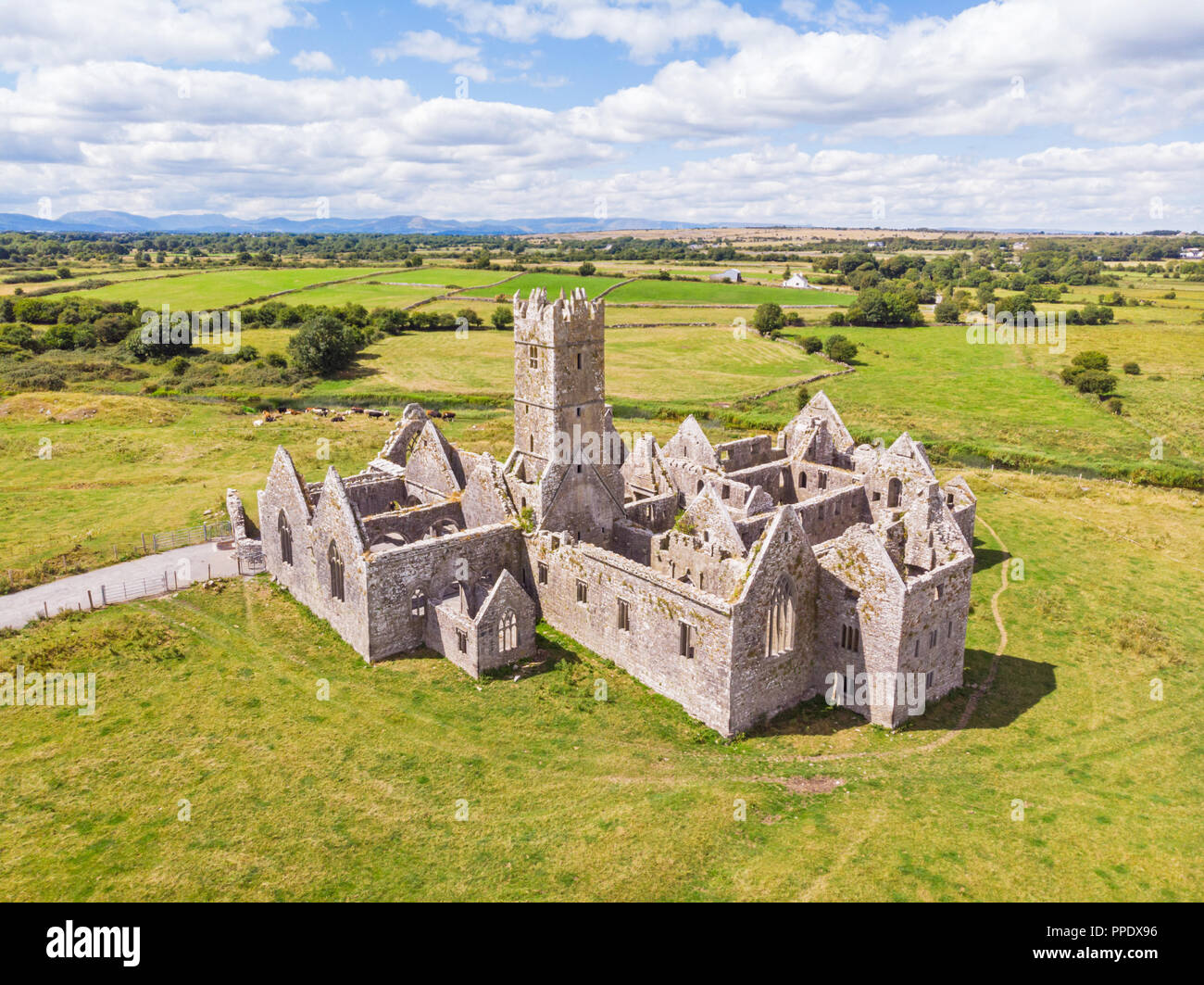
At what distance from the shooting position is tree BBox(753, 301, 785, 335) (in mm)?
125875

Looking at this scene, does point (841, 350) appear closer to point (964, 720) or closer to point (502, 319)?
point (502, 319)

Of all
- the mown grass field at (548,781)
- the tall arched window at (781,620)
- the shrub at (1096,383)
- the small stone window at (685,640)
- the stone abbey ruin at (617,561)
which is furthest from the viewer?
the shrub at (1096,383)

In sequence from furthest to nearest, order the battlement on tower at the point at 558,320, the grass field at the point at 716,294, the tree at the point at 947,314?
the grass field at the point at 716,294 < the tree at the point at 947,314 < the battlement on tower at the point at 558,320

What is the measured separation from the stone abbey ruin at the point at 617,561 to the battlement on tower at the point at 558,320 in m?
0.08

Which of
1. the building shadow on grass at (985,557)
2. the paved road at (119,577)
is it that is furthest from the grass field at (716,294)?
the paved road at (119,577)

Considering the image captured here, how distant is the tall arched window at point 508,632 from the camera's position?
29.0 metres

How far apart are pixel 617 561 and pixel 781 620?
6398 millimetres

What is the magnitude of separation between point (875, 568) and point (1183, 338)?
121 m

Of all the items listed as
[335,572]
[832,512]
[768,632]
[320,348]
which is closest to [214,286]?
[320,348]

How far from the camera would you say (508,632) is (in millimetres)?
29328

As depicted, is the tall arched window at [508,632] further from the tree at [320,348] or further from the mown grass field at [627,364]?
the tree at [320,348]

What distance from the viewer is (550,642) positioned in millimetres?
31391
